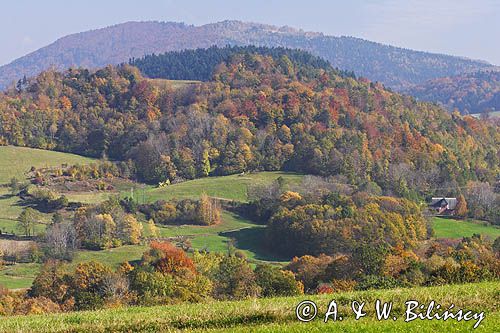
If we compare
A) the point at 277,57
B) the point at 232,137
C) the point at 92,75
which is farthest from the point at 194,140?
the point at 277,57

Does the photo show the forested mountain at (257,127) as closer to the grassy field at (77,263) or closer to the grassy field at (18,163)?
the grassy field at (18,163)

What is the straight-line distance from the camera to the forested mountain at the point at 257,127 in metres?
115

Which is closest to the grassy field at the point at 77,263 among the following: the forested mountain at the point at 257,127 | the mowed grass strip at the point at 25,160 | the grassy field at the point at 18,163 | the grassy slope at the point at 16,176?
the grassy slope at the point at 16,176

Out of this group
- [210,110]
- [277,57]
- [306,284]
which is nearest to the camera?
[306,284]

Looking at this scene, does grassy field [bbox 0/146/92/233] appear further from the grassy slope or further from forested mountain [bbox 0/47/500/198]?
forested mountain [bbox 0/47/500/198]

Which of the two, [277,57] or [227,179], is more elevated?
[277,57]

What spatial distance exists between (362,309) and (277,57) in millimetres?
162150

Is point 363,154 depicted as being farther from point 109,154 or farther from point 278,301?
point 278,301

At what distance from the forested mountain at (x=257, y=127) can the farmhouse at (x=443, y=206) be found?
12.2 ft

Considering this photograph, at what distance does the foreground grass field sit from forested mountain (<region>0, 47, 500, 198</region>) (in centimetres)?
8755

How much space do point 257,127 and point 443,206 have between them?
45.0 m

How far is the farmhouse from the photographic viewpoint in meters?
98.2

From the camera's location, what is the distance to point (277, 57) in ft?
566

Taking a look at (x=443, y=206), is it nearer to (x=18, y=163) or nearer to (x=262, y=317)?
(x=18, y=163)
